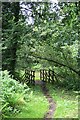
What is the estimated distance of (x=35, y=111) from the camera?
11414 mm

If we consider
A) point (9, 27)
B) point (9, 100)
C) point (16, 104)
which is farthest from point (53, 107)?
point (9, 27)

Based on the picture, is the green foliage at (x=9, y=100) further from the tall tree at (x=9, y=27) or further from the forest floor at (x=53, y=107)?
the tall tree at (x=9, y=27)

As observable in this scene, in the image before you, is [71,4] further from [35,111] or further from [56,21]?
[35,111]

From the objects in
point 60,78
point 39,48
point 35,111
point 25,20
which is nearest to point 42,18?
point 25,20

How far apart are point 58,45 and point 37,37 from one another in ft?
10.5

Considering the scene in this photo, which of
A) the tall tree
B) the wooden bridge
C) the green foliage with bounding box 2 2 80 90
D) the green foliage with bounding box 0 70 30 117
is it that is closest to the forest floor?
the green foliage with bounding box 0 70 30 117

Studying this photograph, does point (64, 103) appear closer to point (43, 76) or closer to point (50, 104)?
point (50, 104)

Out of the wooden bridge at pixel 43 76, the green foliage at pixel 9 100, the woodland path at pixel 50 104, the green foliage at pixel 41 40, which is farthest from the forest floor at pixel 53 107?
the wooden bridge at pixel 43 76

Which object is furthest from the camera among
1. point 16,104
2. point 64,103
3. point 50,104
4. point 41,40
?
point 41,40

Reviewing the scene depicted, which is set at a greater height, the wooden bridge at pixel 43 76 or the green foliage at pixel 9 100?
the green foliage at pixel 9 100

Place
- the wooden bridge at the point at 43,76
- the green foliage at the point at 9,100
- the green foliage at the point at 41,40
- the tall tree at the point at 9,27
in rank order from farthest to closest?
the wooden bridge at the point at 43,76
the tall tree at the point at 9,27
the green foliage at the point at 41,40
the green foliage at the point at 9,100

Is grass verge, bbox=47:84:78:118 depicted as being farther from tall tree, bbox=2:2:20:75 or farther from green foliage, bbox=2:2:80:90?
tall tree, bbox=2:2:20:75

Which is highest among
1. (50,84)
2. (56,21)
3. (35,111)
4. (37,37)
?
(56,21)

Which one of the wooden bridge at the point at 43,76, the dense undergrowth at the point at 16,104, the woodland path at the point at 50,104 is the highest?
the dense undergrowth at the point at 16,104
